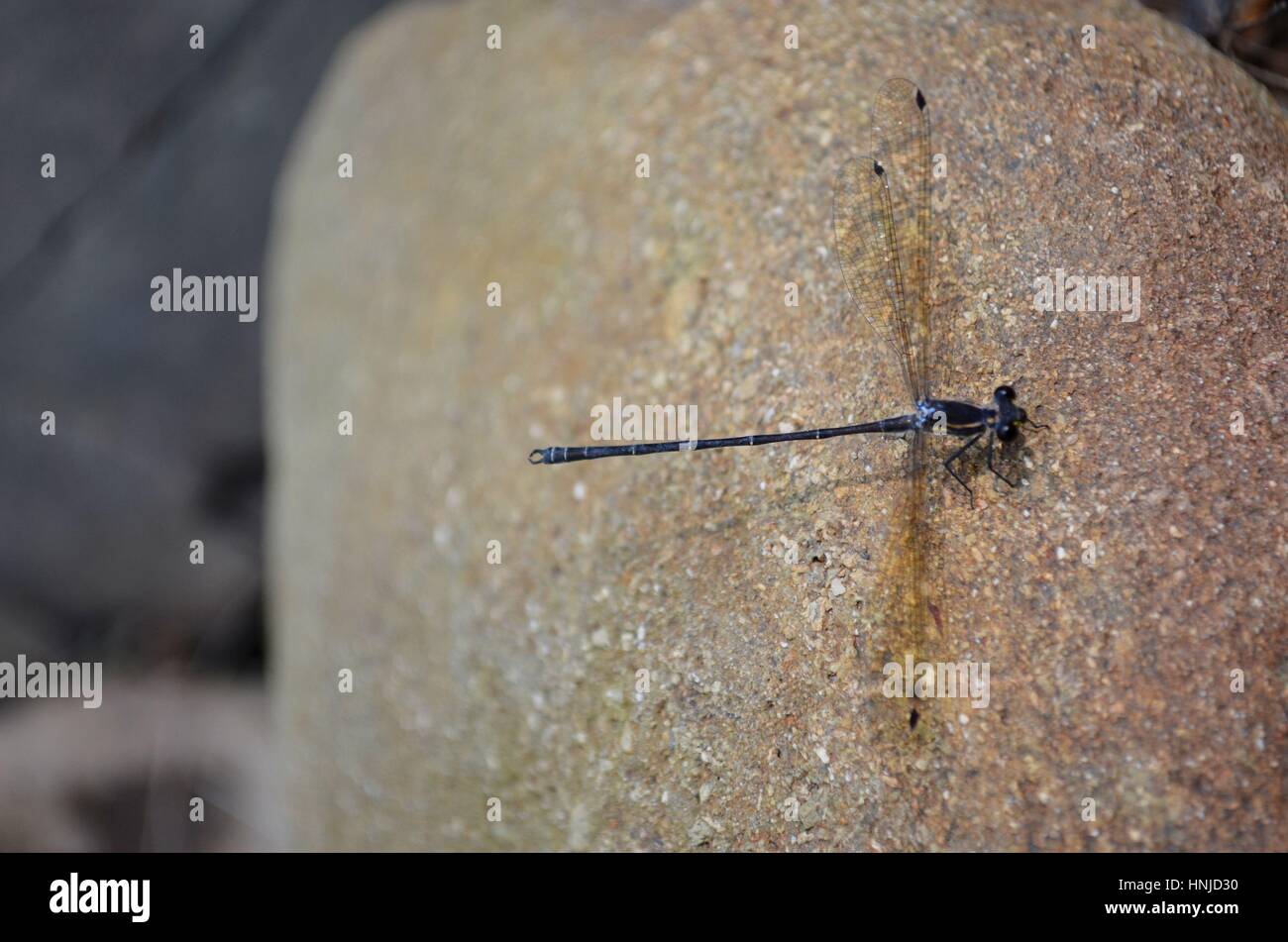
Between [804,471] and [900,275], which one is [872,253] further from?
[804,471]

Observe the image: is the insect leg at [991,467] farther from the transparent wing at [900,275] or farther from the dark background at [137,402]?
the dark background at [137,402]

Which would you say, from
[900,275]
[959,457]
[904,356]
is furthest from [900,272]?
[959,457]

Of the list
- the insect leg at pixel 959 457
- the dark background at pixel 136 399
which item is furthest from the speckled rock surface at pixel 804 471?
the dark background at pixel 136 399

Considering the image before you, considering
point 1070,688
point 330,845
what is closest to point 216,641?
point 330,845

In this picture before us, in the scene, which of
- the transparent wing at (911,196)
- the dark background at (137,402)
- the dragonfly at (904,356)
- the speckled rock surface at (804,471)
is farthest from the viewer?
the dark background at (137,402)

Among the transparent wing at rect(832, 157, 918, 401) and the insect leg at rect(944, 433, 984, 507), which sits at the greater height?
the transparent wing at rect(832, 157, 918, 401)

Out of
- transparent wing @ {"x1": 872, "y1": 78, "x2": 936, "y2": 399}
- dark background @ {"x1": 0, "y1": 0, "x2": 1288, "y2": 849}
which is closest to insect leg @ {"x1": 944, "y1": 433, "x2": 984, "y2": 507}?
transparent wing @ {"x1": 872, "y1": 78, "x2": 936, "y2": 399}

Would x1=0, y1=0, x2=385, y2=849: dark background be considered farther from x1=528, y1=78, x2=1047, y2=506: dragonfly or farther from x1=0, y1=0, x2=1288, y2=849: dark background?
x1=528, y1=78, x2=1047, y2=506: dragonfly

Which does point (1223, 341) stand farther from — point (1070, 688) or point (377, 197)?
point (377, 197)
